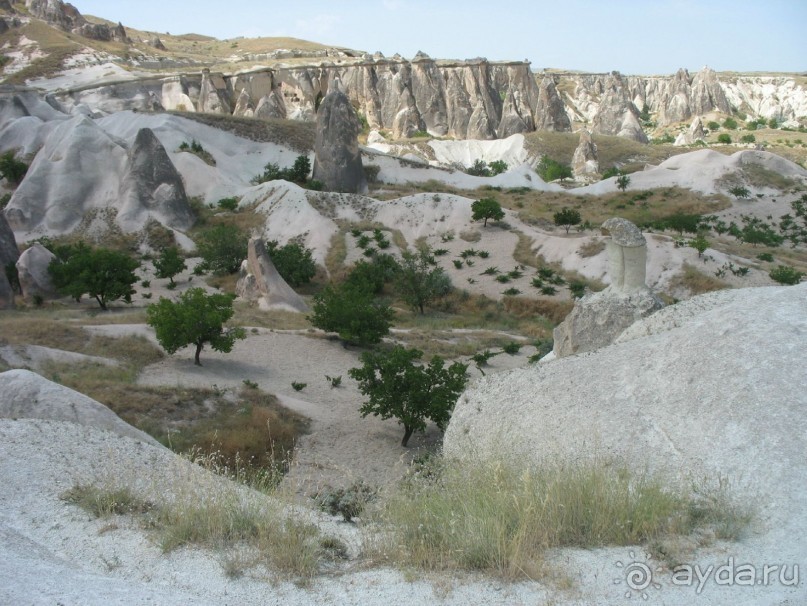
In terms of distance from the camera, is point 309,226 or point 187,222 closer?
point 309,226

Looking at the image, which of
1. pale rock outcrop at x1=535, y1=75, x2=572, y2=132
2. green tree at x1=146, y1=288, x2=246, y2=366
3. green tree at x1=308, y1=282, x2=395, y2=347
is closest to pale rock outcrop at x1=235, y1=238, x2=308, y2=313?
green tree at x1=308, y1=282, x2=395, y2=347

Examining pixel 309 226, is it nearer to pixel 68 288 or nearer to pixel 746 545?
pixel 68 288

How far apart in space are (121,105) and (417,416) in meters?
59.7

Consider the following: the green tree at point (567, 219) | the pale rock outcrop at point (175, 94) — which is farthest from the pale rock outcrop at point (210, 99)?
the green tree at point (567, 219)

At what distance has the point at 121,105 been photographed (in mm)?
63031

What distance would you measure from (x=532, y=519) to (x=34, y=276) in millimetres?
23559

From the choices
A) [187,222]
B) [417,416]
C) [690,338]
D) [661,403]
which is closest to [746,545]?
[661,403]

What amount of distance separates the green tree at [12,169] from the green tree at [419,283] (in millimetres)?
23341

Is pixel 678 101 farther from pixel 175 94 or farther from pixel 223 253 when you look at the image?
pixel 223 253

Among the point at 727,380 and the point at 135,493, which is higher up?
the point at 727,380

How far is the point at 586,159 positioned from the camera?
184ft

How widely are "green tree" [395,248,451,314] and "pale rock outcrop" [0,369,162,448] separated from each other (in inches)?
686

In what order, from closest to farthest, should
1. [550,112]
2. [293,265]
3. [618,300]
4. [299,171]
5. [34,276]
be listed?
[618,300] → [34,276] → [293,265] → [299,171] → [550,112]

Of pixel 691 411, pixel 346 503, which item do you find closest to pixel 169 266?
pixel 346 503
